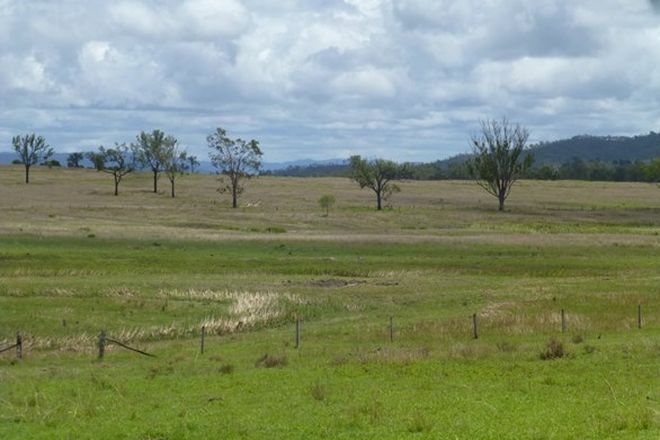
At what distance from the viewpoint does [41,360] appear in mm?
30938

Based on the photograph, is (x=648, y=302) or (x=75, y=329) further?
(x=648, y=302)

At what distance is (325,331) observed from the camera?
3716 centimetres

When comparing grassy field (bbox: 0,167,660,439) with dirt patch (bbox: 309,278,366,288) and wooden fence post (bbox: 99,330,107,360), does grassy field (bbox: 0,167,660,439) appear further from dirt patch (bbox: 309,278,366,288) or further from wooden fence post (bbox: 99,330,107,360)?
wooden fence post (bbox: 99,330,107,360)

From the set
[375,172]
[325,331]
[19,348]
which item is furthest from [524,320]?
[375,172]

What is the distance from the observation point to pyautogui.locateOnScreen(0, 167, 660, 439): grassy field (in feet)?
63.9

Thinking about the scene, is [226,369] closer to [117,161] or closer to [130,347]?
[130,347]

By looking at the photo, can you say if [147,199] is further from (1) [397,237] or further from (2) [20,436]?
(2) [20,436]

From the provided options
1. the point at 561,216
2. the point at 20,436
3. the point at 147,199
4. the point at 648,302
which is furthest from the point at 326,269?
the point at 147,199

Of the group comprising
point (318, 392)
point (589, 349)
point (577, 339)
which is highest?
point (318, 392)

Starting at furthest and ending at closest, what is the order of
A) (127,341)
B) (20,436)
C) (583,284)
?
1. (583,284)
2. (127,341)
3. (20,436)

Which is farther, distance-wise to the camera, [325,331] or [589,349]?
[325,331]

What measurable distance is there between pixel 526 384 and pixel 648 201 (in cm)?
14545

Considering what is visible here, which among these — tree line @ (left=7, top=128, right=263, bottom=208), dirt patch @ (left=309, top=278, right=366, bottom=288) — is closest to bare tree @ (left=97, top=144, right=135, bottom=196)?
tree line @ (left=7, top=128, right=263, bottom=208)

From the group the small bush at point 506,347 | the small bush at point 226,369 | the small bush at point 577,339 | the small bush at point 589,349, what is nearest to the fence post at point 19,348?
the small bush at point 226,369
